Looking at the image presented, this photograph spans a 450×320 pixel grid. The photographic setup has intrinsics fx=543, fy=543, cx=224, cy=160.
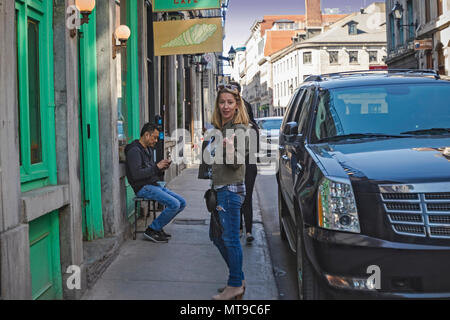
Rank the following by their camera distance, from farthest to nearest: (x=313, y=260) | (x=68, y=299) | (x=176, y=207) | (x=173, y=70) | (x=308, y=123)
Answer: (x=173, y=70) → (x=176, y=207) → (x=308, y=123) → (x=68, y=299) → (x=313, y=260)

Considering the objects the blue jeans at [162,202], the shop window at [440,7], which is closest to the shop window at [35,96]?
the blue jeans at [162,202]

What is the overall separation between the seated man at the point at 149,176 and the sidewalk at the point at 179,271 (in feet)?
0.87

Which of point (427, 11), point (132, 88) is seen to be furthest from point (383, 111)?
point (427, 11)

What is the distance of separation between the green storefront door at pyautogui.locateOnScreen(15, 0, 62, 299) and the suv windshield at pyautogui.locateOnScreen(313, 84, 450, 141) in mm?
2414

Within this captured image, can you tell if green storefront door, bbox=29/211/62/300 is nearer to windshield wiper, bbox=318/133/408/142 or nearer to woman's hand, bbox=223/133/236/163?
woman's hand, bbox=223/133/236/163

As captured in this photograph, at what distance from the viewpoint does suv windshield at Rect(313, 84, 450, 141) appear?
4.94 m

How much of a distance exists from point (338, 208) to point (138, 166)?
12.2ft

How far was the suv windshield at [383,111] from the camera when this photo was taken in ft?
16.2

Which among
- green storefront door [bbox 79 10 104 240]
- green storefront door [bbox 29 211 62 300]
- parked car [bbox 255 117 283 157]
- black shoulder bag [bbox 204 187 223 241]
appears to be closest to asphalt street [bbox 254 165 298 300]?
black shoulder bag [bbox 204 187 223 241]

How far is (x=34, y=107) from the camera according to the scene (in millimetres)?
4445

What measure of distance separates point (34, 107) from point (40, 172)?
0.54 meters

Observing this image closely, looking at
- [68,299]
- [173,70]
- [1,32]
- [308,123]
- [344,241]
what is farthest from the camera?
[173,70]
